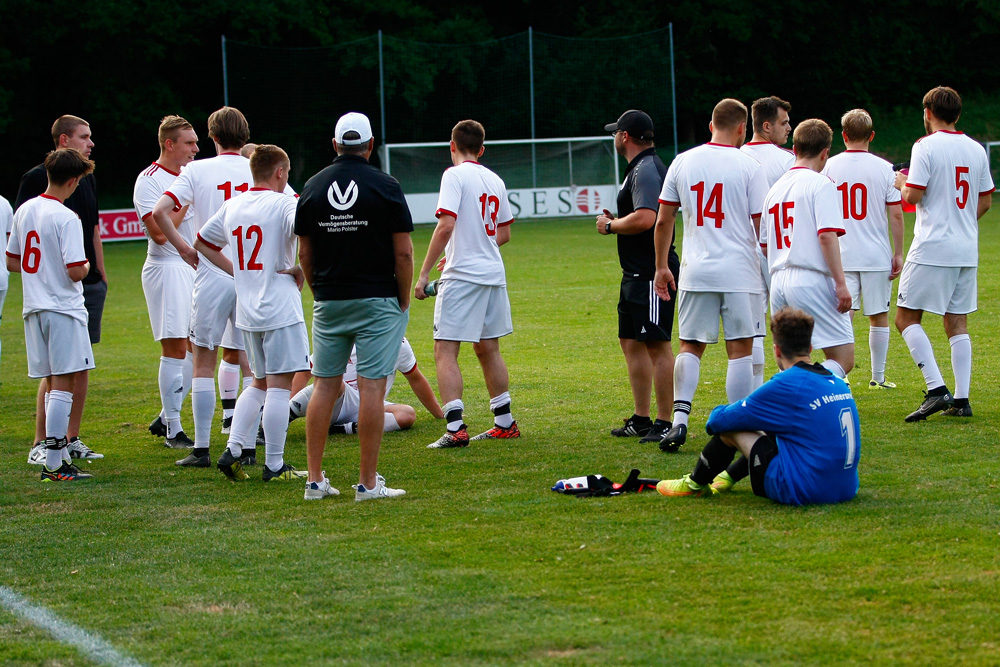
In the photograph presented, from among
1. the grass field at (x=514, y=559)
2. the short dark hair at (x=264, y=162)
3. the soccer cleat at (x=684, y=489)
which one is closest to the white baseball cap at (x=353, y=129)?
the short dark hair at (x=264, y=162)

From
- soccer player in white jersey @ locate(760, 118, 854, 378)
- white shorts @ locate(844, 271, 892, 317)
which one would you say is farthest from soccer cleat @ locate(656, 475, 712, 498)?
white shorts @ locate(844, 271, 892, 317)

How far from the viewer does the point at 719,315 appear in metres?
7.07

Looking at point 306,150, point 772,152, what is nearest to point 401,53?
point 306,150

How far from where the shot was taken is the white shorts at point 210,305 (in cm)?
739

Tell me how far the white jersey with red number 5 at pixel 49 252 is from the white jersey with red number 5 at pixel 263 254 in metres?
1.05

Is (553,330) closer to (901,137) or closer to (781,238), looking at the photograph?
(781,238)

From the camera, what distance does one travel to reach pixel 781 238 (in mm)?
6848

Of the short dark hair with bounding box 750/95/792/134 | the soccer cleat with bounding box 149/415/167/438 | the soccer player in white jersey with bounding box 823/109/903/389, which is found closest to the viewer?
the short dark hair with bounding box 750/95/792/134

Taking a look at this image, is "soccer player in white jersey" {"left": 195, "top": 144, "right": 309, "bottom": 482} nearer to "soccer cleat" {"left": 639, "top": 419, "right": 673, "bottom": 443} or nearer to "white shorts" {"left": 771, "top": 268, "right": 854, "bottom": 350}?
"soccer cleat" {"left": 639, "top": 419, "right": 673, "bottom": 443}

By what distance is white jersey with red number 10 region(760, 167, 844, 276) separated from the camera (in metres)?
6.62

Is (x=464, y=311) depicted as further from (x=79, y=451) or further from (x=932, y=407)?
(x=932, y=407)

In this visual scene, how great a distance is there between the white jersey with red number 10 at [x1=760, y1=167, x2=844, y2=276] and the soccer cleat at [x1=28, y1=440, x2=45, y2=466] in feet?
15.7

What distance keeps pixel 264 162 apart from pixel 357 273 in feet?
3.77

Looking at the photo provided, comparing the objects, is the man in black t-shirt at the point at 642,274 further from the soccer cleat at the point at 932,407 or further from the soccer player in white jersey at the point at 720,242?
the soccer cleat at the point at 932,407
